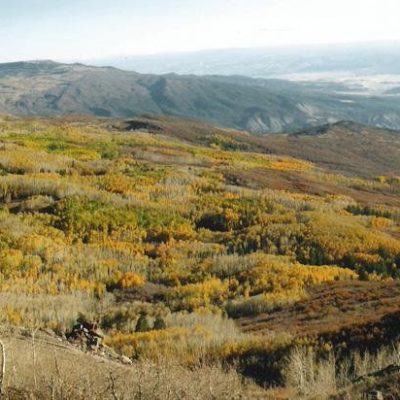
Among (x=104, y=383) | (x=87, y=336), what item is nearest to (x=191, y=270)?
(x=87, y=336)

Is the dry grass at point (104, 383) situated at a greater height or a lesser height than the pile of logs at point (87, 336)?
greater

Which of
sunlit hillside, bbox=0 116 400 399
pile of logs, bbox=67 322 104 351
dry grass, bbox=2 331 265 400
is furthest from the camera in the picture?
pile of logs, bbox=67 322 104 351

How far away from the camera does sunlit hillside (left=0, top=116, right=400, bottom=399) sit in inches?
395

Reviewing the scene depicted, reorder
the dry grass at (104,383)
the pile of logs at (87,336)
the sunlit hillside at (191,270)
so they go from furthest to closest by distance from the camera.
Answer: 1. the pile of logs at (87,336)
2. the sunlit hillside at (191,270)
3. the dry grass at (104,383)

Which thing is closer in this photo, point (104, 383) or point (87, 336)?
point (104, 383)

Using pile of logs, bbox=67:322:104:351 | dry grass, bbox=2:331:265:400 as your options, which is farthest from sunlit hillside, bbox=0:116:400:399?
pile of logs, bbox=67:322:104:351

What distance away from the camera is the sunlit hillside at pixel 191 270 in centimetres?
1003

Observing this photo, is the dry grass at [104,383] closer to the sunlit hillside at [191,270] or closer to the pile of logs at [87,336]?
the sunlit hillside at [191,270]

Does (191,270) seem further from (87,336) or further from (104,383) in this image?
(104,383)

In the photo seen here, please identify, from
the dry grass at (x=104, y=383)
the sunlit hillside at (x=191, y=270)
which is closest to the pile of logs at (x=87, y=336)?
the sunlit hillside at (x=191, y=270)

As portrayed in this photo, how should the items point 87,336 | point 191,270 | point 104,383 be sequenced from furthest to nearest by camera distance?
point 191,270 → point 87,336 → point 104,383

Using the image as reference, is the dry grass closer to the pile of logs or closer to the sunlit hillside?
the sunlit hillside

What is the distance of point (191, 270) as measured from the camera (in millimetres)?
17719

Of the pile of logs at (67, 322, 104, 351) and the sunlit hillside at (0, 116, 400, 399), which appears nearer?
the sunlit hillside at (0, 116, 400, 399)
